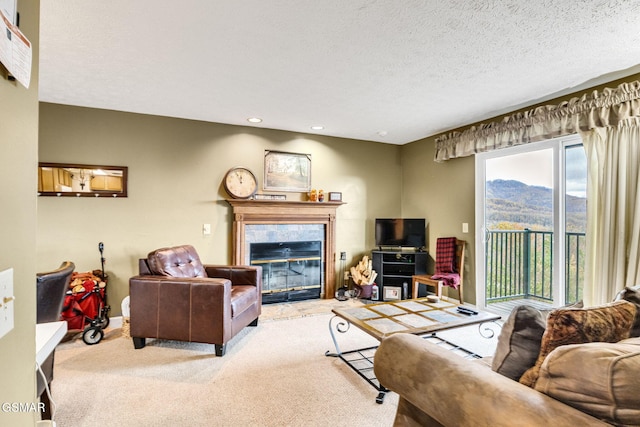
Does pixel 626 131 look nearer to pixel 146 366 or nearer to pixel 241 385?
pixel 241 385

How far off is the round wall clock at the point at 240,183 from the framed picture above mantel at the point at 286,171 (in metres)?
0.20

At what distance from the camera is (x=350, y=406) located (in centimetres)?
204

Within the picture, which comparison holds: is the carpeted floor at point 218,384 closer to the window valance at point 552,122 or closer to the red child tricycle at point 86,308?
the red child tricycle at point 86,308

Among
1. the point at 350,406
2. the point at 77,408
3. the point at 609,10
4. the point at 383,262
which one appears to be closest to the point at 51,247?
the point at 77,408

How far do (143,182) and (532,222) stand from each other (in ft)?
14.7

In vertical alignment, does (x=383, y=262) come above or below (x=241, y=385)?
above

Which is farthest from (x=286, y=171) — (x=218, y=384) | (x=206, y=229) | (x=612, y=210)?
(x=612, y=210)

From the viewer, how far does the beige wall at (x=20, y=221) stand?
57cm

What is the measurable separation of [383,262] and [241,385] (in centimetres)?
293

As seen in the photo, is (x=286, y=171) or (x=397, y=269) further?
(x=397, y=269)

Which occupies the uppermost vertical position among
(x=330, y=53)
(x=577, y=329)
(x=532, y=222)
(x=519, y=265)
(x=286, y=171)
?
(x=330, y=53)

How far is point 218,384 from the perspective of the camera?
2.31m

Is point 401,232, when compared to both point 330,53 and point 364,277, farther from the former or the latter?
point 330,53

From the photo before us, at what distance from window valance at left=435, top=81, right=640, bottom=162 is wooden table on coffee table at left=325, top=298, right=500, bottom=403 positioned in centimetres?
188
